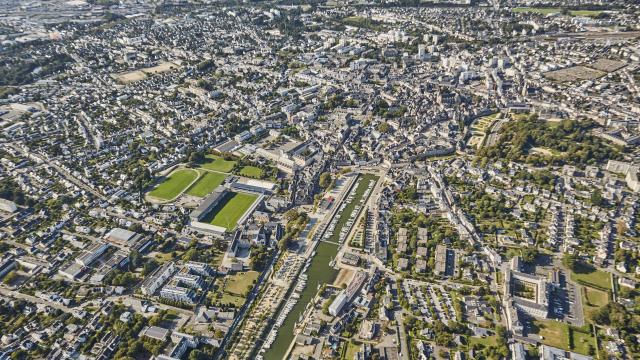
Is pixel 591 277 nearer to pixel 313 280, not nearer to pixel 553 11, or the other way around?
pixel 313 280

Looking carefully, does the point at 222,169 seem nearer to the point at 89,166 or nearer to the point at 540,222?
the point at 89,166

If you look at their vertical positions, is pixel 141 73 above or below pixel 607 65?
above

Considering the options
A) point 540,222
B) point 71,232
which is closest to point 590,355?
point 540,222

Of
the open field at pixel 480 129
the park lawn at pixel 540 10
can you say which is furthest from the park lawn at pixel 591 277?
the park lawn at pixel 540 10

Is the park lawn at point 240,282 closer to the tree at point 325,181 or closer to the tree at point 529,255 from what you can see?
the tree at point 325,181

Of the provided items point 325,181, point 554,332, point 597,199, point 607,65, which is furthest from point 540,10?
point 554,332

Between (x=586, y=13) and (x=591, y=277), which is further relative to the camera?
(x=586, y=13)

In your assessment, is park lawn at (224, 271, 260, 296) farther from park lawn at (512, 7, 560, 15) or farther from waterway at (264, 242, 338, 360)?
park lawn at (512, 7, 560, 15)
